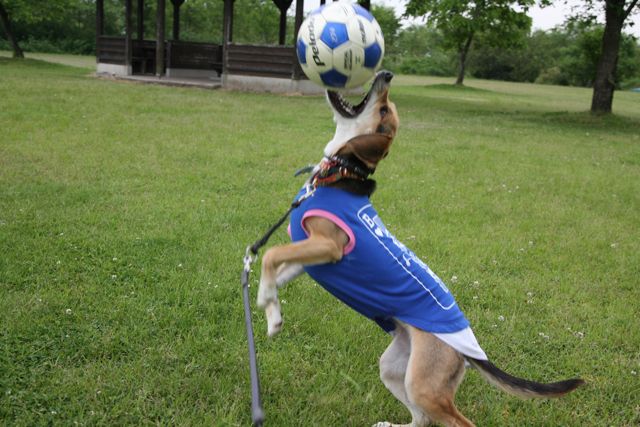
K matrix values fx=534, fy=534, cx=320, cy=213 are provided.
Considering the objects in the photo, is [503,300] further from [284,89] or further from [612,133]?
A: [284,89]

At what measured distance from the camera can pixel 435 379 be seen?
9.58 feet

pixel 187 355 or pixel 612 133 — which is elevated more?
pixel 612 133

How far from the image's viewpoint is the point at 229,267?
17.4 ft

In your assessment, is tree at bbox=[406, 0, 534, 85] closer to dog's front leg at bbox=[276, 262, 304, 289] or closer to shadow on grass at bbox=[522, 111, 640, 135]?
shadow on grass at bbox=[522, 111, 640, 135]

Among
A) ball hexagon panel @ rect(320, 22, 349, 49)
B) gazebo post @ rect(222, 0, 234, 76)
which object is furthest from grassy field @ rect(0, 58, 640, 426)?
gazebo post @ rect(222, 0, 234, 76)

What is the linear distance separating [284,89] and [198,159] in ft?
46.5

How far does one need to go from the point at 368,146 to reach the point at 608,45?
786 inches

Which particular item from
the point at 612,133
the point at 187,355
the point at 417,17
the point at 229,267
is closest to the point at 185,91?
the point at 417,17

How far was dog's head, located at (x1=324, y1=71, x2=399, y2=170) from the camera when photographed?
3031 millimetres

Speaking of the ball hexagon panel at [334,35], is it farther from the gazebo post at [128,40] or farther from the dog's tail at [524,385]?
the gazebo post at [128,40]

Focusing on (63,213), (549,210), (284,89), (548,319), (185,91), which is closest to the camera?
(548,319)

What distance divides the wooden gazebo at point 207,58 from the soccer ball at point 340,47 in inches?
716

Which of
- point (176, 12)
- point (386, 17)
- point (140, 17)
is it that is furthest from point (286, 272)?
point (386, 17)

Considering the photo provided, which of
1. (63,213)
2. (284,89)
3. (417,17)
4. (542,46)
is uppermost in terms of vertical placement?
(542,46)
